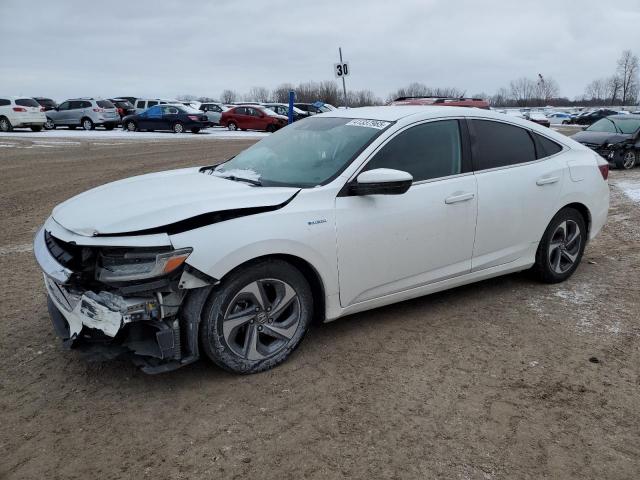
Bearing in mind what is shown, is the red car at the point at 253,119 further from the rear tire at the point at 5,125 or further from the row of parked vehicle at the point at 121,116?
the rear tire at the point at 5,125

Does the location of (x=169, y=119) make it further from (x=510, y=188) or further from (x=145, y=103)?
(x=510, y=188)

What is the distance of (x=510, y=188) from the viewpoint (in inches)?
174

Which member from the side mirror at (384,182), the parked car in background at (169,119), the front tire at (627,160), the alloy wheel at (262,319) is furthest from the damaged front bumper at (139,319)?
the parked car in background at (169,119)

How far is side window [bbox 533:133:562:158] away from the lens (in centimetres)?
481

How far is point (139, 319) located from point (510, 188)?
3.00 m

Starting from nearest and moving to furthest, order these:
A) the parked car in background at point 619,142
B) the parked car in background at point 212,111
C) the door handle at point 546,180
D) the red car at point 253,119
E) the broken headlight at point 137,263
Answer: the broken headlight at point 137,263, the door handle at point 546,180, the parked car in background at point 619,142, the red car at point 253,119, the parked car in background at point 212,111

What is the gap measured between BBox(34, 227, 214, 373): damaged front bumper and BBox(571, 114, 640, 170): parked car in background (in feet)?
45.0

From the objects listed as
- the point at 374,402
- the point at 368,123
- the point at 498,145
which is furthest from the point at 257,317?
the point at 498,145

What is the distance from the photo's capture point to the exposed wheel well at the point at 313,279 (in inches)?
135

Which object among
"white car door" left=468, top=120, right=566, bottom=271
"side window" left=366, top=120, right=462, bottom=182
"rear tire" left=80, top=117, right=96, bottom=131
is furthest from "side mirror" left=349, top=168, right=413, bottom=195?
"rear tire" left=80, top=117, right=96, bottom=131

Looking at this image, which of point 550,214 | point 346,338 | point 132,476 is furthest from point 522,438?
point 550,214

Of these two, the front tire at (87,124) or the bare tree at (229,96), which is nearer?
the front tire at (87,124)

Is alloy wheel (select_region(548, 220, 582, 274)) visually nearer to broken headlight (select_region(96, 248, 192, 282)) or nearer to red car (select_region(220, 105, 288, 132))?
broken headlight (select_region(96, 248, 192, 282))

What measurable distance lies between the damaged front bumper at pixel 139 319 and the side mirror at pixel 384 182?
1.21m
